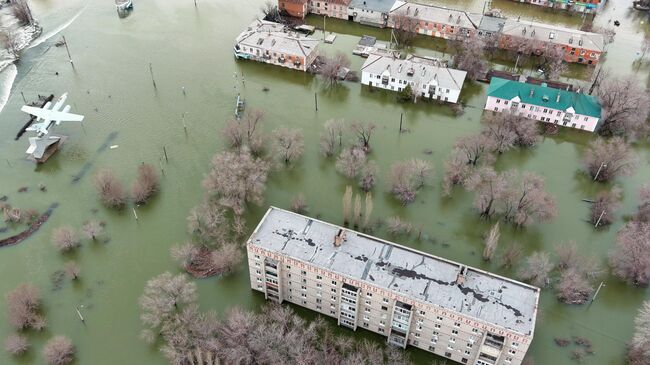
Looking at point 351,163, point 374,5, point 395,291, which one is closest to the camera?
point 395,291

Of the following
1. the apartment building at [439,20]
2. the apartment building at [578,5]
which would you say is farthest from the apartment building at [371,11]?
the apartment building at [578,5]

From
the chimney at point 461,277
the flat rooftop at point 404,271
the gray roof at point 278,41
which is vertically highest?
the gray roof at point 278,41

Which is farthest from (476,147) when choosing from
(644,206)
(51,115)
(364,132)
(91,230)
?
(51,115)

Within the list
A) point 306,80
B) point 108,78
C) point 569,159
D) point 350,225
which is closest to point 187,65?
point 108,78

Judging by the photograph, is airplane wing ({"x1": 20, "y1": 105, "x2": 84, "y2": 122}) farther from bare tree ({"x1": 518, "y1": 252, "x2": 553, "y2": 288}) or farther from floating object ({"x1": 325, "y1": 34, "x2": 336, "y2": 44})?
bare tree ({"x1": 518, "y1": 252, "x2": 553, "y2": 288})

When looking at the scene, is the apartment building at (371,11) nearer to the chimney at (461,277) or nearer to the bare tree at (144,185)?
the bare tree at (144,185)

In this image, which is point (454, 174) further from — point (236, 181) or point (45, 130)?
point (45, 130)

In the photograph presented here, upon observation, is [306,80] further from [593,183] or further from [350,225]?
[593,183]

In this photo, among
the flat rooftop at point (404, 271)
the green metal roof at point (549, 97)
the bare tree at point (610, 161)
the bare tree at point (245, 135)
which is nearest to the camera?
the flat rooftop at point (404, 271)

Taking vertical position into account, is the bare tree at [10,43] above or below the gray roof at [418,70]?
below
